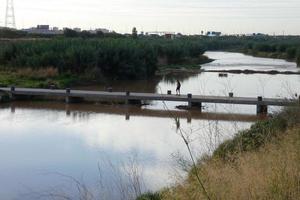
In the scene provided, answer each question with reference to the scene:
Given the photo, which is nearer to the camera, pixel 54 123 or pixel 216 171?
pixel 216 171

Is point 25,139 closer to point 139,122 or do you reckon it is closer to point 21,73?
point 139,122

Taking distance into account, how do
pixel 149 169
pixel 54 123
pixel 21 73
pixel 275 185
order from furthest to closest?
pixel 21 73 < pixel 54 123 < pixel 149 169 < pixel 275 185

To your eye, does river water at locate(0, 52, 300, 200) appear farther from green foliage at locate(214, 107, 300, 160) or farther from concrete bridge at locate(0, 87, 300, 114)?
concrete bridge at locate(0, 87, 300, 114)

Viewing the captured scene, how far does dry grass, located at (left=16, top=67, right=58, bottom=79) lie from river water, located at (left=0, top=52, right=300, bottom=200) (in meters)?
11.4

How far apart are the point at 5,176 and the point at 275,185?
1152cm

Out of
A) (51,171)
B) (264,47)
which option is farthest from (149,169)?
(264,47)

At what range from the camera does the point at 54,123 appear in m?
25.7

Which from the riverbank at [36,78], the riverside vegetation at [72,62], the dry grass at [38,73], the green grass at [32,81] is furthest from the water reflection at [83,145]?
the dry grass at [38,73]

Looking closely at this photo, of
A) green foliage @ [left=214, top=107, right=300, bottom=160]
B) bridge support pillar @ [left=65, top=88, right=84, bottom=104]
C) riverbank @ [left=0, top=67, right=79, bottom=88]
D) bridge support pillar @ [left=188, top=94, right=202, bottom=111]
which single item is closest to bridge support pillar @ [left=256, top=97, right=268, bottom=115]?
bridge support pillar @ [left=188, top=94, right=202, bottom=111]

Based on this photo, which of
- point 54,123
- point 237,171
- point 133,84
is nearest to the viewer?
point 237,171

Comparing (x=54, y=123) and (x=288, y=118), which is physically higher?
(x=288, y=118)

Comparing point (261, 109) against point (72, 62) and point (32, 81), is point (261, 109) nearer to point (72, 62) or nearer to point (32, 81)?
point (32, 81)

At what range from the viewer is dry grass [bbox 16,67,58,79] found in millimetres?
44750

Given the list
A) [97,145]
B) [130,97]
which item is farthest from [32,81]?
[97,145]
